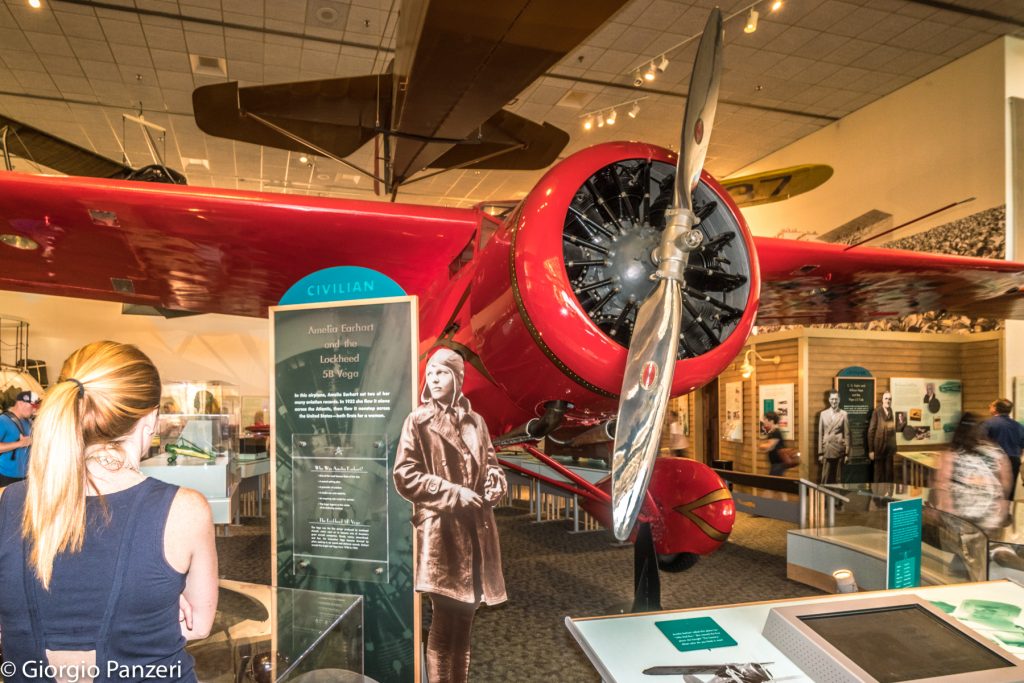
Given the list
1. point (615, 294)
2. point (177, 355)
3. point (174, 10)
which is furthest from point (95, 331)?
point (615, 294)

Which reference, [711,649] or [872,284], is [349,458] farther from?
[872,284]

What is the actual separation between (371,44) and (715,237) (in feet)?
23.9

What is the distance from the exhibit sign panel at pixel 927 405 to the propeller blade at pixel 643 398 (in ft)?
28.4

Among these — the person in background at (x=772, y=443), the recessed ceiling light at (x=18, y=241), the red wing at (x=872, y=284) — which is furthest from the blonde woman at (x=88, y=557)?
the person in background at (x=772, y=443)

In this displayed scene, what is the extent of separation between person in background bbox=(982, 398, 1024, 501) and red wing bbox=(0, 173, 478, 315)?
6.26 metres

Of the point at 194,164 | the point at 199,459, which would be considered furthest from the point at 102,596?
the point at 194,164

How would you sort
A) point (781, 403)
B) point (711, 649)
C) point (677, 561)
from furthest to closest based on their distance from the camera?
point (781, 403), point (677, 561), point (711, 649)

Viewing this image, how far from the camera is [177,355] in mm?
15203

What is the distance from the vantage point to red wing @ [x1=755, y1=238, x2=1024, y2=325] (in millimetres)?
4031

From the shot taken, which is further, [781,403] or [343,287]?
[781,403]

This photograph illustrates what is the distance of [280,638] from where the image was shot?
2.02 m

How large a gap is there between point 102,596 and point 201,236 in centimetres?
254

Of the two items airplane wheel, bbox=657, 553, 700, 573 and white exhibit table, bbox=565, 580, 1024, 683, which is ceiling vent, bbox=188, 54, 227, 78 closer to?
airplane wheel, bbox=657, 553, 700, 573

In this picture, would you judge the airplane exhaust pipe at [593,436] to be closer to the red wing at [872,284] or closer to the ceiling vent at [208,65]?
the red wing at [872,284]
